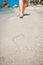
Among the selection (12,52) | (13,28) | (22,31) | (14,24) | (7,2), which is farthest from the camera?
(7,2)

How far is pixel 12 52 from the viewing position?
164cm

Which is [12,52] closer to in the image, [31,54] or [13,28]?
[31,54]

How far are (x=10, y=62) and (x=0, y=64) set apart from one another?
82 millimetres

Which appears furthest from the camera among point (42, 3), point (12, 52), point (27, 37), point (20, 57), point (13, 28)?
point (42, 3)

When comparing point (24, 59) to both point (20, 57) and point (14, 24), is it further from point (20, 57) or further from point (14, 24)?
point (14, 24)

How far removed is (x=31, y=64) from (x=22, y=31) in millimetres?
966

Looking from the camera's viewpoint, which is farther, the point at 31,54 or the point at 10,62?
the point at 31,54

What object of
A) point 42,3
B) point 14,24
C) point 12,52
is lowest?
point 42,3

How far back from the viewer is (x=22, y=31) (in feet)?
7.66

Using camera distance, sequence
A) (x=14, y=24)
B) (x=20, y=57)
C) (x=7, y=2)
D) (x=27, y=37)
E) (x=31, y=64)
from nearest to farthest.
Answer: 1. (x=31, y=64)
2. (x=20, y=57)
3. (x=27, y=37)
4. (x=14, y=24)
5. (x=7, y=2)

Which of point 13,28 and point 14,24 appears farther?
point 14,24

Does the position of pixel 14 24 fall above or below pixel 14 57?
below

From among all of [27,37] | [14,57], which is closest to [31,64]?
[14,57]

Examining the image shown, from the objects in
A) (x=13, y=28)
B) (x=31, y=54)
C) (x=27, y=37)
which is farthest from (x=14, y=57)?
(x=13, y=28)
